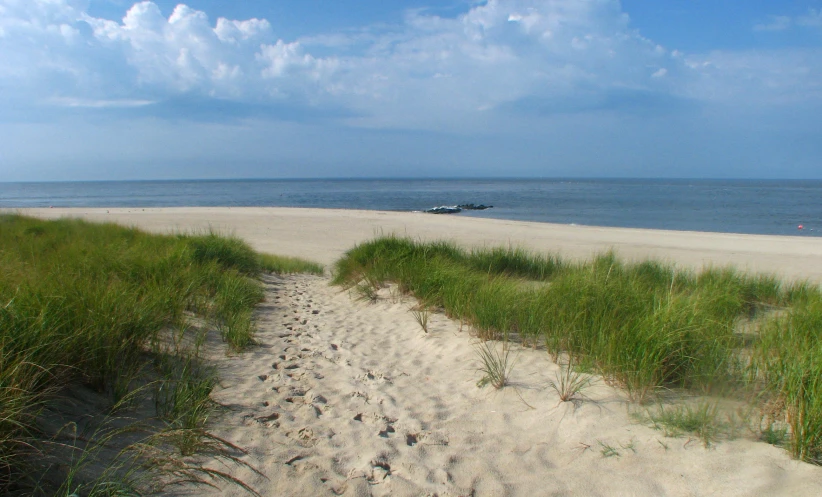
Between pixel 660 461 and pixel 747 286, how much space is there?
502 centimetres

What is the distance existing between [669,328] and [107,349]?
399 centimetres

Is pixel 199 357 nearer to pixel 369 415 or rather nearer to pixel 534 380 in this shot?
pixel 369 415

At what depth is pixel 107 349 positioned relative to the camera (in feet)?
11.1

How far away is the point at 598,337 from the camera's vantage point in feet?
13.4

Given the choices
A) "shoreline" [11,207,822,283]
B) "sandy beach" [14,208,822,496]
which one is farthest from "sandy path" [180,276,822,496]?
"shoreline" [11,207,822,283]

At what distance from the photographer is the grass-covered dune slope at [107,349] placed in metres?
2.29

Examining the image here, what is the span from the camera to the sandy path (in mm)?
2676

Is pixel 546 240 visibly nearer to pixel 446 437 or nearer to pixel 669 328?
pixel 669 328

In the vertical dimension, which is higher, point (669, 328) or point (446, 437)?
point (669, 328)

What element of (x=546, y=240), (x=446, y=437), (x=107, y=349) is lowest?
(x=546, y=240)

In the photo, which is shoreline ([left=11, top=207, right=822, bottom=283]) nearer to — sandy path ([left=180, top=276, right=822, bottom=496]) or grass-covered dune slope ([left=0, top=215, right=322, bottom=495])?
grass-covered dune slope ([left=0, top=215, right=322, bottom=495])

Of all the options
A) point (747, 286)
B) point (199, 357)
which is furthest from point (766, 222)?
point (199, 357)

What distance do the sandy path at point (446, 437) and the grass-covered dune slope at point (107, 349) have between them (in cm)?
33

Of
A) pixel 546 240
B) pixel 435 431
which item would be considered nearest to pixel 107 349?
pixel 435 431
